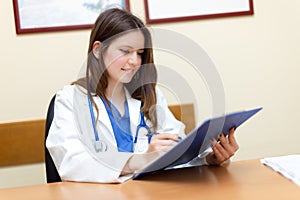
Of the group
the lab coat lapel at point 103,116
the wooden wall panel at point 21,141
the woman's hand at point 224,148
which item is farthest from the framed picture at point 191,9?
the woman's hand at point 224,148

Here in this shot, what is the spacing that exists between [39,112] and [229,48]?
0.98 meters

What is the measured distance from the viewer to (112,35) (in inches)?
53.8

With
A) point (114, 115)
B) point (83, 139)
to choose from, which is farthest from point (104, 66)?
point (83, 139)

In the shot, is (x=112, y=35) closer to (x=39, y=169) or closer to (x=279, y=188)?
(x=279, y=188)

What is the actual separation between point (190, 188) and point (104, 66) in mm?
595

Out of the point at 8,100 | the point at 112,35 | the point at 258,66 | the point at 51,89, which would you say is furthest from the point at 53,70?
the point at 258,66

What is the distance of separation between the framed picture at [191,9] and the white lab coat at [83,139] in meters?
0.68

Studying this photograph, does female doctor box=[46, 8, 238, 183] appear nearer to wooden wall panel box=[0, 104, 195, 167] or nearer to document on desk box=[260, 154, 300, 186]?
document on desk box=[260, 154, 300, 186]

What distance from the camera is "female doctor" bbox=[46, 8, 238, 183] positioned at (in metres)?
1.11

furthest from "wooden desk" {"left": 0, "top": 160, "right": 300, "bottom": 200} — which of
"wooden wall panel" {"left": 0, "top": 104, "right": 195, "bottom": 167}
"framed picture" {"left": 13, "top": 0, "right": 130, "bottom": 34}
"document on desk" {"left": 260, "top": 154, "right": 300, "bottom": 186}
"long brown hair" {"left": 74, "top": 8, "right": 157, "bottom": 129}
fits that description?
"framed picture" {"left": 13, "top": 0, "right": 130, "bottom": 34}

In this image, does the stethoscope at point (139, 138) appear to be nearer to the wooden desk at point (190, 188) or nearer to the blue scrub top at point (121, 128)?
the blue scrub top at point (121, 128)

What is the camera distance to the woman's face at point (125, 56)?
1333mm

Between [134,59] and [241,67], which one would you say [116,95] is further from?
[241,67]

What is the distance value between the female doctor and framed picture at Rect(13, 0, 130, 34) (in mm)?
554
